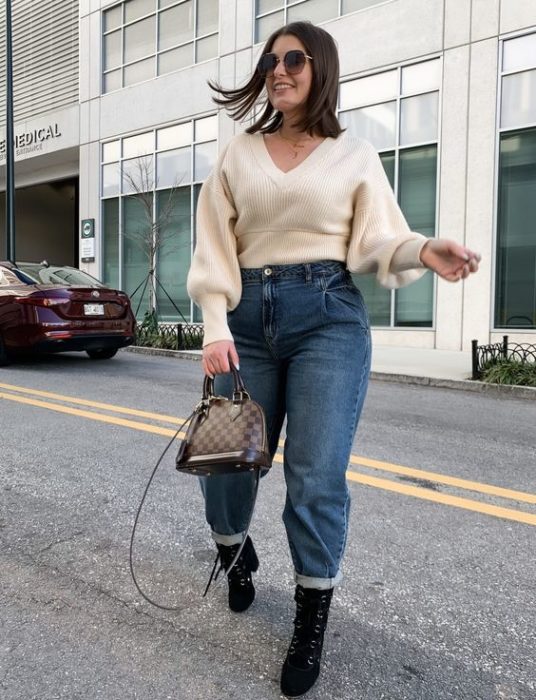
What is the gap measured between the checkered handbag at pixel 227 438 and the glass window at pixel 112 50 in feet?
66.3

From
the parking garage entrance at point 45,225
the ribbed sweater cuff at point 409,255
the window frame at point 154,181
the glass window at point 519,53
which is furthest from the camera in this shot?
the parking garage entrance at point 45,225

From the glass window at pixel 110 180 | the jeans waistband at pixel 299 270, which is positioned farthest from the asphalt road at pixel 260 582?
the glass window at pixel 110 180

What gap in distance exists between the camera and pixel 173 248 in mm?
18375

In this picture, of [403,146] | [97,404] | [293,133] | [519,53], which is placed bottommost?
[97,404]

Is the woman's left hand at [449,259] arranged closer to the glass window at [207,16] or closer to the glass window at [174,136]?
the glass window at [174,136]

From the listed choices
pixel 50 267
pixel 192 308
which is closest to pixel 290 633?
pixel 50 267

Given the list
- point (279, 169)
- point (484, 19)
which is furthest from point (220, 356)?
point (484, 19)

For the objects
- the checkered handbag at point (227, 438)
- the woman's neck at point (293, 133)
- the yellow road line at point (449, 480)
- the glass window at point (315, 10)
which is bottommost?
the yellow road line at point (449, 480)

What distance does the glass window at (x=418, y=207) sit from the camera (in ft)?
44.0

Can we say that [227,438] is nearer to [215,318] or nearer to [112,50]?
[215,318]

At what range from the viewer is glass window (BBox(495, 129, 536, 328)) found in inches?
477

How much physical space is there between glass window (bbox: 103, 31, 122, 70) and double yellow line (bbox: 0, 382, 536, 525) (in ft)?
53.1

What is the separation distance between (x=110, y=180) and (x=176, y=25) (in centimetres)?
481

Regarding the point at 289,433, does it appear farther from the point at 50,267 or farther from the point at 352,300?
the point at 50,267
